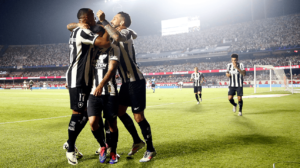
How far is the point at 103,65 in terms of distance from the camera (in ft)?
11.3

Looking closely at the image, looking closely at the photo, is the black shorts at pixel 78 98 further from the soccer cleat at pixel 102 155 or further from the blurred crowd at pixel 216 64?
the blurred crowd at pixel 216 64

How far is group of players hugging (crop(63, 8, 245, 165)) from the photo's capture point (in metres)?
3.21

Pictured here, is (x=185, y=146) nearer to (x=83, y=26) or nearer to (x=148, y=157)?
(x=148, y=157)

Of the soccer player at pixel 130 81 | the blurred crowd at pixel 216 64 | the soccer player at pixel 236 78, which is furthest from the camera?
the blurred crowd at pixel 216 64

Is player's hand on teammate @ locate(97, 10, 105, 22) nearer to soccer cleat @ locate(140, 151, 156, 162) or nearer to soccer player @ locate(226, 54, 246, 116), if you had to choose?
soccer cleat @ locate(140, 151, 156, 162)

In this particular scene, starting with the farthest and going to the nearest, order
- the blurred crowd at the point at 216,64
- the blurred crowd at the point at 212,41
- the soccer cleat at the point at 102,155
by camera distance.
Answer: the blurred crowd at the point at 212,41 < the blurred crowd at the point at 216,64 < the soccer cleat at the point at 102,155

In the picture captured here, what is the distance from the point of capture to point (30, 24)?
6419 cm

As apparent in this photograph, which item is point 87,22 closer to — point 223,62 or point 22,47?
point 223,62

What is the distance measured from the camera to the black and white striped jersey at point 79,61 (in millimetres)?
3201

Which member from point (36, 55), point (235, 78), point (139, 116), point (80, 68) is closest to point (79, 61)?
point (80, 68)

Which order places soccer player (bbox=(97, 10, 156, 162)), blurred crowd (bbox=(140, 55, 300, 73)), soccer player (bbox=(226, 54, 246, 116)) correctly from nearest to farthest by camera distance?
1. soccer player (bbox=(97, 10, 156, 162))
2. soccer player (bbox=(226, 54, 246, 116))
3. blurred crowd (bbox=(140, 55, 300, 73))

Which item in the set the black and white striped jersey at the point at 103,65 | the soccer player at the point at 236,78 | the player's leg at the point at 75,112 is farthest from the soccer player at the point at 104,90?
the soccer player at the point at 236,78

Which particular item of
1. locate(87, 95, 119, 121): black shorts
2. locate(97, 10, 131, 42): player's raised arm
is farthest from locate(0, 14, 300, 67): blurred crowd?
locate(87, 95, 119, 121): black shorts

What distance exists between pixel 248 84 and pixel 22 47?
226 ft
